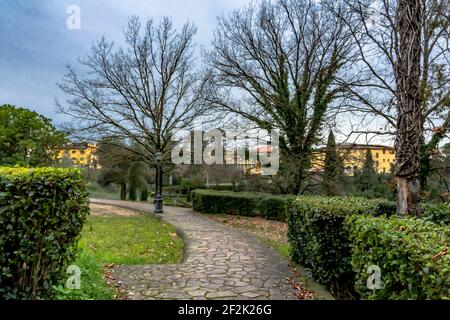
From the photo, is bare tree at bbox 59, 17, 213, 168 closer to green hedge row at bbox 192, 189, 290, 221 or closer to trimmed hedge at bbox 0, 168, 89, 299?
green hedge row at bbox 192, 189, 290, 221

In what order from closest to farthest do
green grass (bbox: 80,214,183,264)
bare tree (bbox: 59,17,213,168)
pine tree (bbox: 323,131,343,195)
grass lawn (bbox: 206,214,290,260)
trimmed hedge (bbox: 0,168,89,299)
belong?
trimmed hedge (bbox: 0,168,89,299) → green grass (bbox: 80,214,183,264) → grass lawn (bbox: 206,214,290,260) → pine tree (bbox: 323,131,343,195) → bare tree (bbox: 59,17,213,168)

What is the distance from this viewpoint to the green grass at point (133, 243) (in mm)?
5457

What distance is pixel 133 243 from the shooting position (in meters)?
6.88

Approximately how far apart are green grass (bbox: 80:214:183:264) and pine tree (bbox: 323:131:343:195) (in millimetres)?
7130

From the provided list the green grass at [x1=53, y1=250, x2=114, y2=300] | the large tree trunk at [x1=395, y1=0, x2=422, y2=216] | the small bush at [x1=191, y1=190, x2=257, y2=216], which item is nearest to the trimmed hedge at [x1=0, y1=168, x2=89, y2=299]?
the green grass at [x1=53, y1=250, x2=114, y2=300]

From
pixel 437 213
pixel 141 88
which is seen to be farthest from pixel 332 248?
pixel 141 88

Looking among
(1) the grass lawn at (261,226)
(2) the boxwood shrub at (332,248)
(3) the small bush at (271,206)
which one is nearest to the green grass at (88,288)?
(2) the boxwood shrub at (332,248)

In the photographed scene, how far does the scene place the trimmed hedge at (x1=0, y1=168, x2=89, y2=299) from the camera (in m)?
2.45

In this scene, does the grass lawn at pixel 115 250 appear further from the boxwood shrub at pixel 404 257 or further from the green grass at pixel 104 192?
the green grass at pixel 104 192

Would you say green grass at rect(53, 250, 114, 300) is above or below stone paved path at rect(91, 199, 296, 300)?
above

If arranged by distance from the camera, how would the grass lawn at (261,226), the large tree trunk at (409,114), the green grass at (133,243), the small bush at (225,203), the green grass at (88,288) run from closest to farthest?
1. the green grass at (88,288)
2. the large tree trunk at (409,114)
3. the green grass at (133,243)
4. the grass lawn at (261,226)
5. the small bush at (225,203)

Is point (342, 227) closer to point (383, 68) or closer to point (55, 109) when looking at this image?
point (383, 68)

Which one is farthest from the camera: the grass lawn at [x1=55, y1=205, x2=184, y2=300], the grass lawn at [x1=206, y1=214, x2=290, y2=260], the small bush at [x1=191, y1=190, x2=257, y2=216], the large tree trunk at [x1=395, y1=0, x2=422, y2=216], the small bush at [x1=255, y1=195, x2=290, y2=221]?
the small bush at [x1=191, y1=190, x2=257, y2=216]

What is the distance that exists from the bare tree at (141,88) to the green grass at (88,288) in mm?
10537
